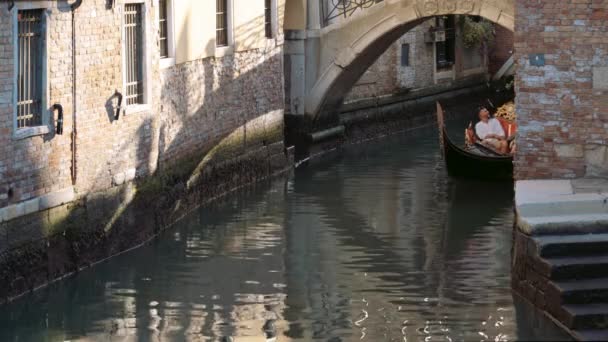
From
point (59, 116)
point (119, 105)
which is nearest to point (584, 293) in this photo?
point (59, 116)

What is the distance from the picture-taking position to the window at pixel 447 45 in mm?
20656

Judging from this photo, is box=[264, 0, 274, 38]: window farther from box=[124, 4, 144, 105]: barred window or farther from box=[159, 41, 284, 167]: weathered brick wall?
box=[124, 4, 144, 105]: barred window

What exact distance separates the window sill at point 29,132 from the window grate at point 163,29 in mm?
2877

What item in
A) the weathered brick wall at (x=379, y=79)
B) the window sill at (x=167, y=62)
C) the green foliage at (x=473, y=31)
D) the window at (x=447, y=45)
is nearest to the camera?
the window sill at (x=167, y=62)

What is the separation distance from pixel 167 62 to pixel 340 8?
3.85 metres

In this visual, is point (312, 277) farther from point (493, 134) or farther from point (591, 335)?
point (493, 134)

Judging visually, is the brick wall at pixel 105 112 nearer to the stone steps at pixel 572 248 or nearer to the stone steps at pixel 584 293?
the stone steps at pixel 572 248

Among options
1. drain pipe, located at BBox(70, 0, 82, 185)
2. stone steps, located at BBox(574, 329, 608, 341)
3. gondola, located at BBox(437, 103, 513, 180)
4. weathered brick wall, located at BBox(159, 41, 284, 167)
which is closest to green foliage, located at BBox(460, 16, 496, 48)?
weathered brick wall, located at BBox(159, 41, 284, 167)

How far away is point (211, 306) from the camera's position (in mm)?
9266

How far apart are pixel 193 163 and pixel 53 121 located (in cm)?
309

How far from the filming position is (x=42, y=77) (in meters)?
9.98

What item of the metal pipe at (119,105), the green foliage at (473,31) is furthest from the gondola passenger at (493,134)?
the green foliage at (473,31)

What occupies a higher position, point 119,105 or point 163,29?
point 163,29

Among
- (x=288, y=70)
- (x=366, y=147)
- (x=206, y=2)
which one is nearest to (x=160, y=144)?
(x=206, y=2)
